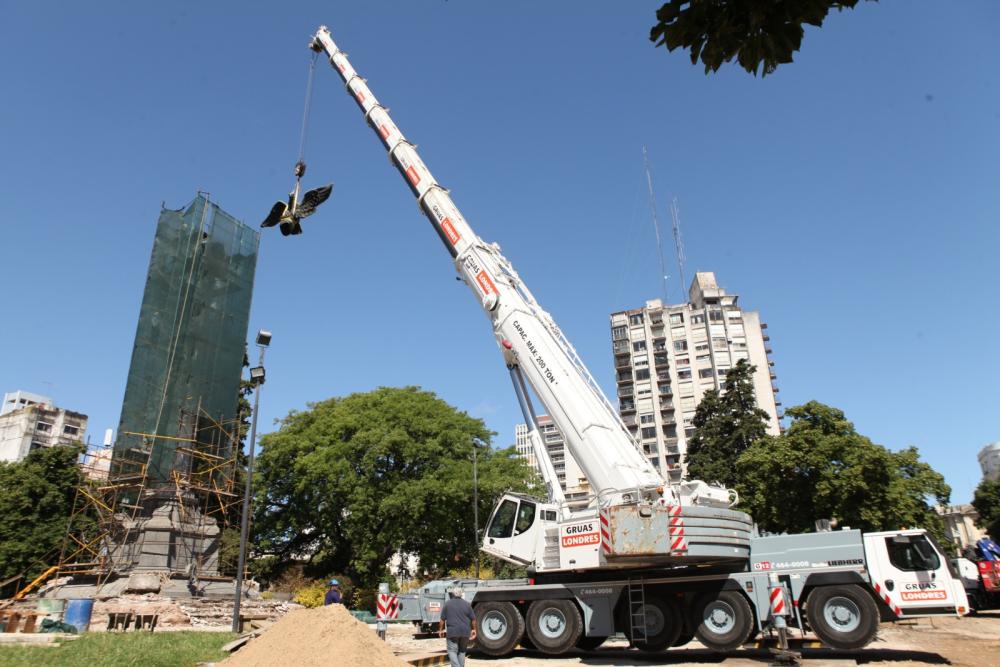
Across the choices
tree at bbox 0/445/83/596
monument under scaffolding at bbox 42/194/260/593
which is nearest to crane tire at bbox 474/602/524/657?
monument under scaffolding at bbox 42/194/260/593

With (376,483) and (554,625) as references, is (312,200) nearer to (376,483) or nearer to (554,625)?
(554,625)

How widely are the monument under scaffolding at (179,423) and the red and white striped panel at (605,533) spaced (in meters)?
19.7

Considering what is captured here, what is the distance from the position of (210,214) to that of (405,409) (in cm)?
1401

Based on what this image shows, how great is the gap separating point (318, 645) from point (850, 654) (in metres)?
9.79

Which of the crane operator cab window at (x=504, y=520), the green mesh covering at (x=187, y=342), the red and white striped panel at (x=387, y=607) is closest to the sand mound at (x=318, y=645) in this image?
the crane operator cab window at (x=504, y=520)

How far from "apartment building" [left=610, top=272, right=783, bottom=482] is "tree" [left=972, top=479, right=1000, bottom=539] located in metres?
32.9

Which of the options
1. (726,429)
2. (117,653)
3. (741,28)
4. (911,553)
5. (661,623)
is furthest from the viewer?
(726,429)

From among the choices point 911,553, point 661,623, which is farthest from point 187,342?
point 911,553

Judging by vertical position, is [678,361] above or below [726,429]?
above

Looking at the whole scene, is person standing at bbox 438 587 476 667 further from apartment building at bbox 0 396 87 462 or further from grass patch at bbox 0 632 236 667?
apartment building at bbox 0 396 87 462

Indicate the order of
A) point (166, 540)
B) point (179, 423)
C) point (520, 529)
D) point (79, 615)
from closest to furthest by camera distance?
point (520, 529) < point (79, 615) < point (166, 540) < point (179, 423)

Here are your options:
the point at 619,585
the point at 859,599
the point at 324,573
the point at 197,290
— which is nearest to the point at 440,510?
the point at 324,573

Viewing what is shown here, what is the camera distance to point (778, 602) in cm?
1216

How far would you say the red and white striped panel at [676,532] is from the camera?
37.4ft
